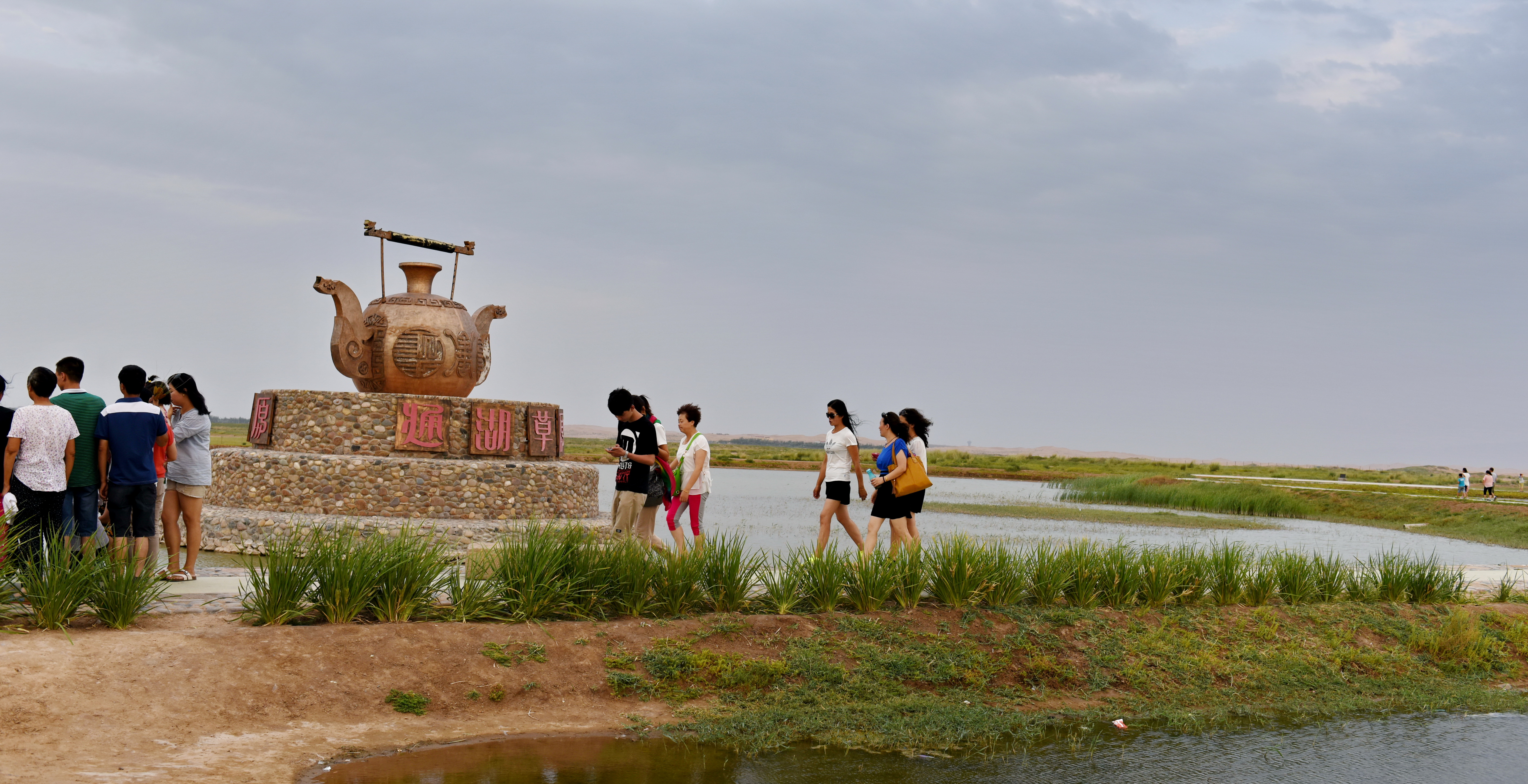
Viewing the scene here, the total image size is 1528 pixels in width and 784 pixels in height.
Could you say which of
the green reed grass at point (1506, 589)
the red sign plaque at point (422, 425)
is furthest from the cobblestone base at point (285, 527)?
the green reed grass at point (1506, 589)

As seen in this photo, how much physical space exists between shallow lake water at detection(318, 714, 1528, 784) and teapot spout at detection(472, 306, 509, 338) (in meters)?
11.8

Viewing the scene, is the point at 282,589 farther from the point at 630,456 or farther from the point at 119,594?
the point at 630,456

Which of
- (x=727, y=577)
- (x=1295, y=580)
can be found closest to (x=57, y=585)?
(x=727, y=577)

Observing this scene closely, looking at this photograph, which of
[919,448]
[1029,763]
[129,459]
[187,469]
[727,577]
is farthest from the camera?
[919,448]

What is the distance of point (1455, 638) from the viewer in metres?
9.38

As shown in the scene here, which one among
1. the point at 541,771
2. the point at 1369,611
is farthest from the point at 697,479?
the point at 1369,611

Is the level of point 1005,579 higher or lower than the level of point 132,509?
lower

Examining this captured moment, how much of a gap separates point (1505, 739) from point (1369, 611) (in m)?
3.03

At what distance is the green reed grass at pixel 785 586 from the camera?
8352 millimetres

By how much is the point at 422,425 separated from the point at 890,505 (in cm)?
779

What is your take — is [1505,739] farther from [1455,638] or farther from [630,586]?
[630,586]

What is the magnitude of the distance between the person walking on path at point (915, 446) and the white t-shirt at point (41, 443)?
258 inches

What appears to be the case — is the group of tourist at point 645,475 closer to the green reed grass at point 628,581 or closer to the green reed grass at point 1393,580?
the green reed grass at point 628,581

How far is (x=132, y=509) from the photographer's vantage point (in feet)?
26.4
